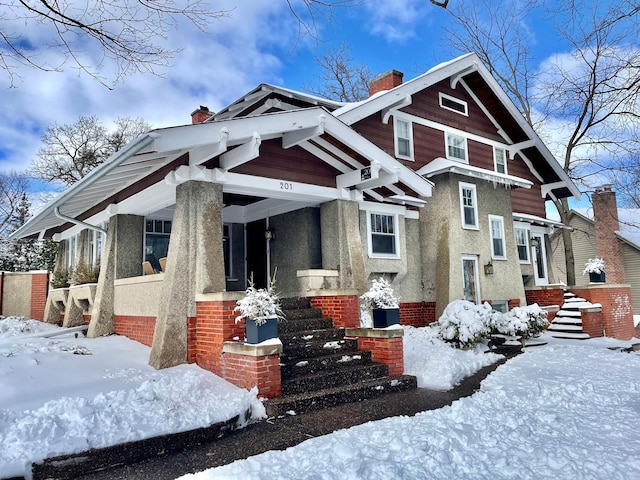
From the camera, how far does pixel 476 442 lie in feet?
15.8

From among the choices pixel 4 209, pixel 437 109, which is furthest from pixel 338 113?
pixel 4 209

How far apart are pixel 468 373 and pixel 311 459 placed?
5159mm

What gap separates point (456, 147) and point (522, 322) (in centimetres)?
656

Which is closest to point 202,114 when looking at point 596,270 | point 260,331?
point 260,331

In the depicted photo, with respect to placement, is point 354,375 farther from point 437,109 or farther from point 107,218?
point 437,109

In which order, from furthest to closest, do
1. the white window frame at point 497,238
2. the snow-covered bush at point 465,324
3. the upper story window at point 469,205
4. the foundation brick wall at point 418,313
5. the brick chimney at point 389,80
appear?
the brick chimney at point 389,80, the white window frame at point 497,238, the upper story window at point 469,205, the foundation brick wall at point 418,313, the snow-covered bush at point 465,324

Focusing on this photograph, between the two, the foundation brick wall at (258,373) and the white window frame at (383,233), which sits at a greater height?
the white window frame at (383,233)

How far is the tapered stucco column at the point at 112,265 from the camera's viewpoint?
31.0 feet

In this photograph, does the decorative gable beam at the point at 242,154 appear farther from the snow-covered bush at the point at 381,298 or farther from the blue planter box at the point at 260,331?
the snow-covered bush at the point at 381,298

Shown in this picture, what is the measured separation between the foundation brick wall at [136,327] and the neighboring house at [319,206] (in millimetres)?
53

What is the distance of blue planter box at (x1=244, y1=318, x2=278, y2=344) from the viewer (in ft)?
20.6

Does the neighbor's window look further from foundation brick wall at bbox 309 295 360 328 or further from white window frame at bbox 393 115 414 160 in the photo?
foundation brick wall at bbox 309 295 360 328

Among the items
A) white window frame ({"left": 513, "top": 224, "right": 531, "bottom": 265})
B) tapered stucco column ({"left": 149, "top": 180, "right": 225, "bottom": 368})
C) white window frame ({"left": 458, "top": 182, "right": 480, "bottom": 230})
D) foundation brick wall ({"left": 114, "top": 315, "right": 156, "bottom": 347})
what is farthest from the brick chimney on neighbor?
foundation brick wall ({"left": 114, "top": 315, "right": 156, "bottom": 347})

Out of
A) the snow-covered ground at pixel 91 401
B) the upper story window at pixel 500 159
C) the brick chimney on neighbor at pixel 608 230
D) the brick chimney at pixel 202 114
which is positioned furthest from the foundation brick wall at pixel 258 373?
the brick chimney on neighbor at pixel 608 230
